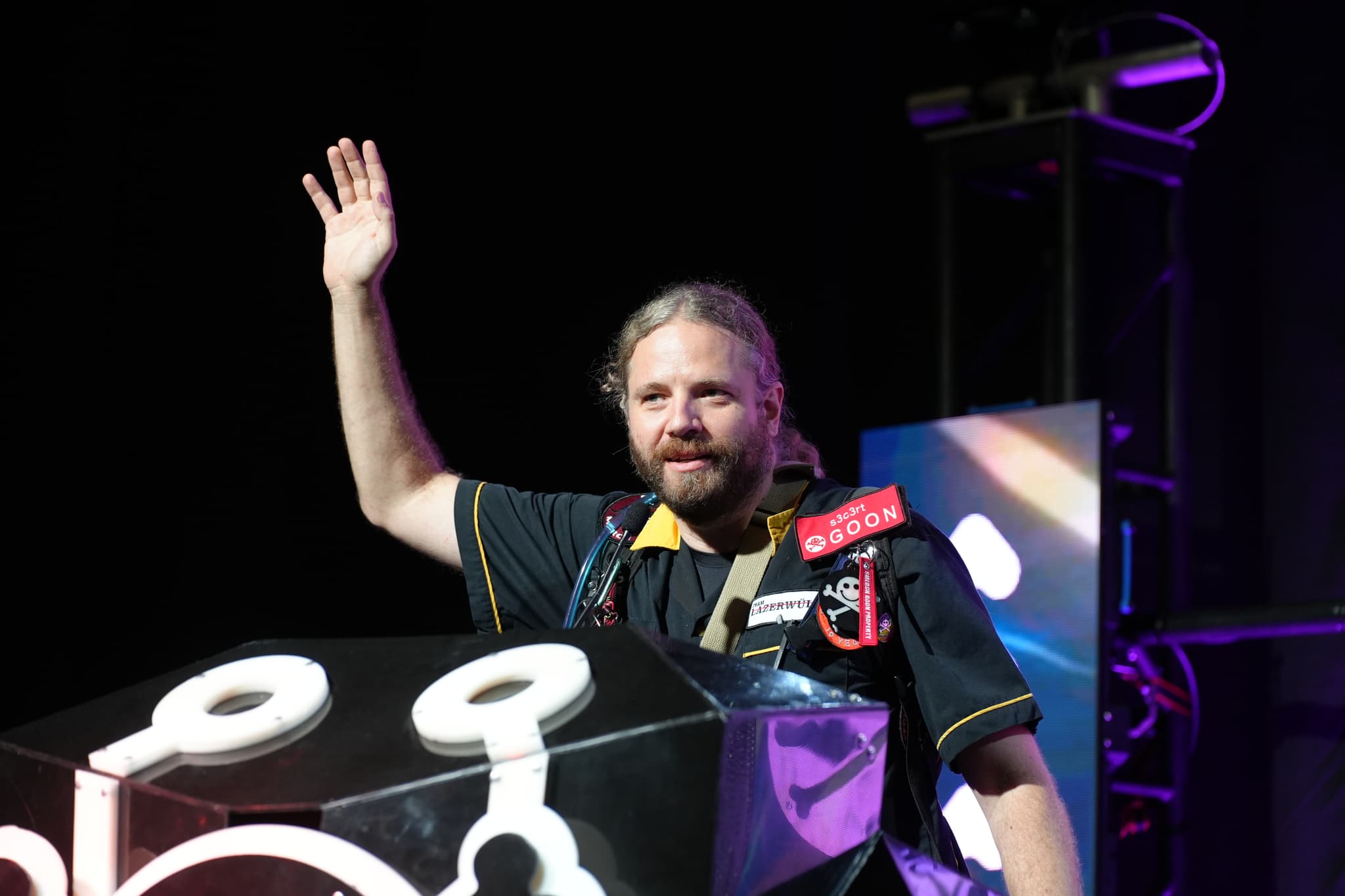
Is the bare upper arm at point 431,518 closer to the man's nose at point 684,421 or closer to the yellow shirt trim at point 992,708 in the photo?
the man's nose at point 684,421

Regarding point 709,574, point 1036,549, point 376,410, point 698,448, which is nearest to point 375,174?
point 376,410

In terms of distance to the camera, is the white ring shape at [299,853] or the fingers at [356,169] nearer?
the white ring shape at [299,853]

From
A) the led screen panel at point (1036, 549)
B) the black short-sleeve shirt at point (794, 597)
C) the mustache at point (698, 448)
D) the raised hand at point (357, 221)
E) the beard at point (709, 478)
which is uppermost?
the raised hand at point (357, 221)

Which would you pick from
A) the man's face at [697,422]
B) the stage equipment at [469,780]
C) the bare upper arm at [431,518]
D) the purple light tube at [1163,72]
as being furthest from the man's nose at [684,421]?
the purple light tube at [1163,72]

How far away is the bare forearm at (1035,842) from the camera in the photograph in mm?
1521

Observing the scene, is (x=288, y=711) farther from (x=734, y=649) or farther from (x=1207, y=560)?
(x=1207, y=560)

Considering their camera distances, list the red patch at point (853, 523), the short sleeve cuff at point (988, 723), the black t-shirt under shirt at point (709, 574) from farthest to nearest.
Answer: the black t-shirt under shirt at point (709, 574)
the red patch at point (853, 523)
the short sleeve cuff at point (988, 723)

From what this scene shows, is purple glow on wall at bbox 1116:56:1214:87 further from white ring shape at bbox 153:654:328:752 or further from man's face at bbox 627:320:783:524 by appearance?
white ring shape at bbox 153:654:328:752

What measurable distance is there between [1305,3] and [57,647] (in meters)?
3.50

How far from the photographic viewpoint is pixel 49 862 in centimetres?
106

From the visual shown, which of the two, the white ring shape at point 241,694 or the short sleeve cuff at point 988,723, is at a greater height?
the white ring shape at point 241,694

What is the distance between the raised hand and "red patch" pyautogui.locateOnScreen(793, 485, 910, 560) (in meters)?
0.74

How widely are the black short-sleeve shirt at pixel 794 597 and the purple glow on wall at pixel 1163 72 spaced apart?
1962 mm

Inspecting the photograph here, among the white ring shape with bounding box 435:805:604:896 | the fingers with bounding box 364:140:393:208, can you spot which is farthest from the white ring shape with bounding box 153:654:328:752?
the fingers with bounding box 364:140:393:208
